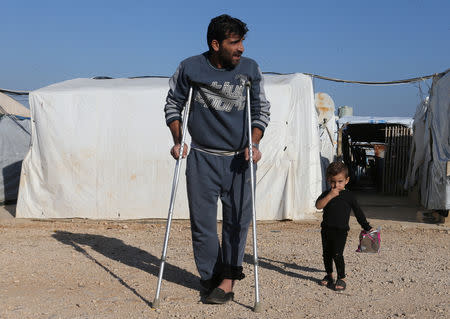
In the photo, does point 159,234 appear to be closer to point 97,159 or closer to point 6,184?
point 97,159

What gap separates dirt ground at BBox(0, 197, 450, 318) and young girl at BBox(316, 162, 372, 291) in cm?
21

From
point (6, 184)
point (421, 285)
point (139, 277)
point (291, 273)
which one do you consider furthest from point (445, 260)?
point (6, 184)

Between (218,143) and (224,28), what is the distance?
0.83 metres

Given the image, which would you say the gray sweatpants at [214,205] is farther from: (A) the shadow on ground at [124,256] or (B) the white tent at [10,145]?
(B) the white tent at [10,145]

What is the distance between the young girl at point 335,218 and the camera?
4.41 m

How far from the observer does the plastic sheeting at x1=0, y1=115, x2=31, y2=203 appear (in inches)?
A: 492

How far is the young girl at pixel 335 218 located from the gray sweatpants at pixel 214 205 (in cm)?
80

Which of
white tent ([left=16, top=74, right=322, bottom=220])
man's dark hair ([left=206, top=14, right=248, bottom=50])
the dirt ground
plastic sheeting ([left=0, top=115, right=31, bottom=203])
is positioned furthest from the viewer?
plastic sheeting ([left=0, top=115, right=31, bottom=203])

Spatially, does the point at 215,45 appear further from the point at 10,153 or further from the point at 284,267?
the point at 10,153

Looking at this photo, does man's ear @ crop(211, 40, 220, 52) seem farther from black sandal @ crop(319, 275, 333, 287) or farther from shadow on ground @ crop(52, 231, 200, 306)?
black sandal @ crop(319, 275, 333, 287)

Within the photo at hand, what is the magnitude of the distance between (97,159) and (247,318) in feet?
20.4

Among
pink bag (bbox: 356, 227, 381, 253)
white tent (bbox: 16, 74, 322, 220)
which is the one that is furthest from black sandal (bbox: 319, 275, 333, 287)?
white tent (bbox: 16, 74, 322, 220)

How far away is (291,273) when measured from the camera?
497 cm

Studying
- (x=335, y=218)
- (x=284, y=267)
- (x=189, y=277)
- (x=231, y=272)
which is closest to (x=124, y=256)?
(x=189, y=277)
